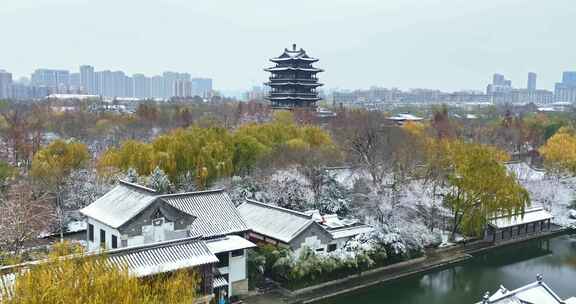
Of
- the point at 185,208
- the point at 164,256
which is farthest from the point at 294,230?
the point at 164,256

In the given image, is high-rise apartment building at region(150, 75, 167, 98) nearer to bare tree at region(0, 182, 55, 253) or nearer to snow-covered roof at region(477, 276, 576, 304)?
bare tree at region(0, 182, 55, 253)

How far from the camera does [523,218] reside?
25.6 metres

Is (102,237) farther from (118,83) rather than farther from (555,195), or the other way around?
(118,83)

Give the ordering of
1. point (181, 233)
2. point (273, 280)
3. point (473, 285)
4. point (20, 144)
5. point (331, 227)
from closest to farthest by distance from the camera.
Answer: point (181, 233) → point (273, 280) → point (473, 285) → point (331, 227) → point (20, 144)

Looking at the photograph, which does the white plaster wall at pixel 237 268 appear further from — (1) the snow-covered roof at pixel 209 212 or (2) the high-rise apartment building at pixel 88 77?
(2) the high-rise apartment building at pixel 88 77

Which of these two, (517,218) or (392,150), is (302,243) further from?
(517,218)

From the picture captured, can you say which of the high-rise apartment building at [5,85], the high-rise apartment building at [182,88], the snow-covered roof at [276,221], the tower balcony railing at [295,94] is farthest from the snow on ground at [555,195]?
the high-rise apartment building at [182,88]

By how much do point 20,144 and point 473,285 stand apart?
2690 centimetres

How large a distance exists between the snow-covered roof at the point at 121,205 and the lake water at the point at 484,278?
22.5 feet

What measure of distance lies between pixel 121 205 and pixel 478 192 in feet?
51.2

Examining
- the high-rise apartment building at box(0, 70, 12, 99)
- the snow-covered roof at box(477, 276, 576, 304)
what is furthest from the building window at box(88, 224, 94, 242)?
the high-rise apartment building at box(0, 70, 12, 99)

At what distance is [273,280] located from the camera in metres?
18.2

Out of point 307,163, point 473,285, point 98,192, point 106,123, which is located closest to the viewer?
point 473,285

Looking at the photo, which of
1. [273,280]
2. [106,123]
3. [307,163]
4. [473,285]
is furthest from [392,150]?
[106,123]
